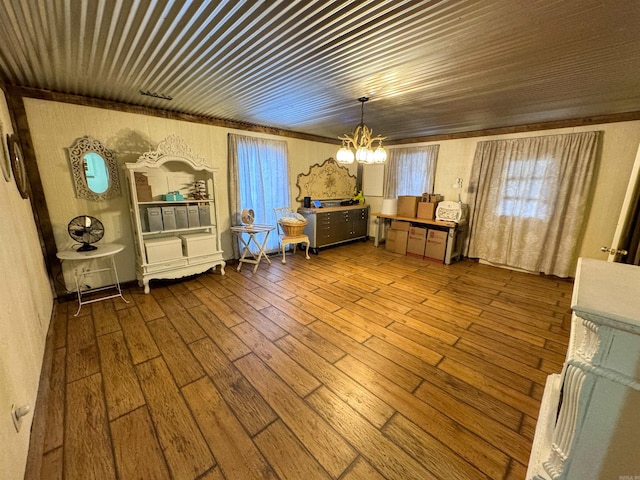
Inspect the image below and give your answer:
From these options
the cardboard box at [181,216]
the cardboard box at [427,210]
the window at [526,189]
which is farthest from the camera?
the cardboard box at [427,210]

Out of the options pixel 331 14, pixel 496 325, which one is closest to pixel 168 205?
pixel 331 14

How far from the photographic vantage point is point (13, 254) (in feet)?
5.89

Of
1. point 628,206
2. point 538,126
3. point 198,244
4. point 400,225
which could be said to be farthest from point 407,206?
point 198,244

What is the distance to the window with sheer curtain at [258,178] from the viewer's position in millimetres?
4328

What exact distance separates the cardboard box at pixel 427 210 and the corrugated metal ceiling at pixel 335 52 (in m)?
1.97

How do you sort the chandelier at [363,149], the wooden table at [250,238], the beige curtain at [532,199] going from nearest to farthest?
the chandelier at [363,149]
the beige curtain at [532,199]
the wooden table at [250,238]

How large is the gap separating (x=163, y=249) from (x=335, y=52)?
122 inches

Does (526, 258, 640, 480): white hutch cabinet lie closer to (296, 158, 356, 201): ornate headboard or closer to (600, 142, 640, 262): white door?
(600, 142, 640, 262): white door

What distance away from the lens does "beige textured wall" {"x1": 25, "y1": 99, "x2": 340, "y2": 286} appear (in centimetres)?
283

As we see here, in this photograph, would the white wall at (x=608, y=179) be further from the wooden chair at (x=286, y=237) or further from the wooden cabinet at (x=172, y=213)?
the wooden cabinet at (x=172, y=213)

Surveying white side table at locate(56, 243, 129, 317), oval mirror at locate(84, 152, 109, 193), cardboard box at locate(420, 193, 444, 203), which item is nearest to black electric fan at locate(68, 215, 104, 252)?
white side table at locate(56, 243, 129, 317)

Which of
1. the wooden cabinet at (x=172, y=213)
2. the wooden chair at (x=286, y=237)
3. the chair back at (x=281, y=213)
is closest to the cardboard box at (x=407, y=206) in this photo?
the wooden chair at (x=286, y=237)

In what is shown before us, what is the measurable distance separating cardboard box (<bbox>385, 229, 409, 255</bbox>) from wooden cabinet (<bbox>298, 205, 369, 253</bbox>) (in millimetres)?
886

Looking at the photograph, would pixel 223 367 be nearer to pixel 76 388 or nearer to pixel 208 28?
pixel 76 388
